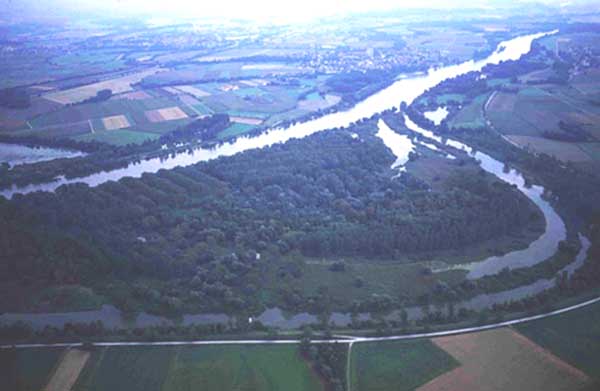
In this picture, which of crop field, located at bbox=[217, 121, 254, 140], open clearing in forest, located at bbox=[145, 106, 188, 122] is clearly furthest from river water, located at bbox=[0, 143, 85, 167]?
crop field, located at bbox=[217, 121, 254, 140]

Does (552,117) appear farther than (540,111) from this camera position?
No

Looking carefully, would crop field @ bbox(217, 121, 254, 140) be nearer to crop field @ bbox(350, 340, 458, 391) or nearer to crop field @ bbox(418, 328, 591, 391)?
crop field @ bbox(350, 340, 458, 391)

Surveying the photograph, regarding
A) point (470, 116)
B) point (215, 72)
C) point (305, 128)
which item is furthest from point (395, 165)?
point (215, 72)

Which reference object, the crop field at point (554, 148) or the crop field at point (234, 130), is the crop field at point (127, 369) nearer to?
the crop field at point (234, 130)

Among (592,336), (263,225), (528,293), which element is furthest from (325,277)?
(592,336)

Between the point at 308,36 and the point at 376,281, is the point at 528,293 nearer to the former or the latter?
the point at 376,281

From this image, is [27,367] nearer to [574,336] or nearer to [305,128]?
[574,336]
